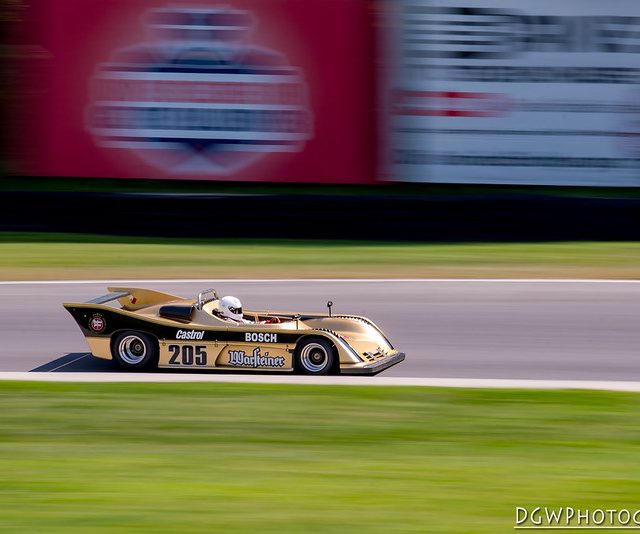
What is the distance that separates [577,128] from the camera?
15070mm

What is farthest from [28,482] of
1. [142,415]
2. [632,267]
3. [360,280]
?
[632,267]

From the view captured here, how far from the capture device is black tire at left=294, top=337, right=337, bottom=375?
7.47 metres

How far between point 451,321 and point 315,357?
240 cm

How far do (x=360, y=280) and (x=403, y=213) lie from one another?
2.41 meters

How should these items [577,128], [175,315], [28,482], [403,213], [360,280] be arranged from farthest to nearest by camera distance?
[577,128] → [403,213] → [360,280] → [175,315] → [28,482]

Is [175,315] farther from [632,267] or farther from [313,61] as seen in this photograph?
A: [313,61]

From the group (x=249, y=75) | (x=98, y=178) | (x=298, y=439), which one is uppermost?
(x=249, y=75)

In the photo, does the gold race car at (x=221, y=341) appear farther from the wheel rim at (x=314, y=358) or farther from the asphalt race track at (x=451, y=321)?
the asphalt race track at (x=451, y=321)

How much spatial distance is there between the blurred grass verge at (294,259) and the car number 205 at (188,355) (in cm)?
408

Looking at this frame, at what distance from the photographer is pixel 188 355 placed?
7656mm

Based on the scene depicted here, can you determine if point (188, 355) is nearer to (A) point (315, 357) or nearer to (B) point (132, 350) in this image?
(B) point (132, 350)

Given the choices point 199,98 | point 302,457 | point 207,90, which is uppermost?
point 207,90

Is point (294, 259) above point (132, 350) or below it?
above
